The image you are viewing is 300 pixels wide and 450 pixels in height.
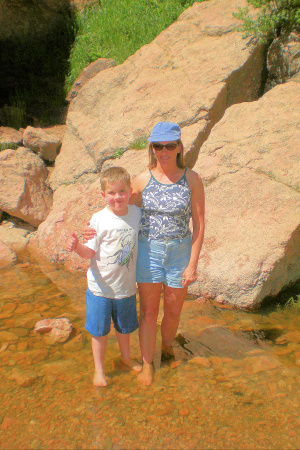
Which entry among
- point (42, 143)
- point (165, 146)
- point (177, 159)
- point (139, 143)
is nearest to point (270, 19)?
point (139, 143)

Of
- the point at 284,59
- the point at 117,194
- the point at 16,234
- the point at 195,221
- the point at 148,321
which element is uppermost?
the point at 284,59

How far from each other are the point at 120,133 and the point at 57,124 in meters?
3.19

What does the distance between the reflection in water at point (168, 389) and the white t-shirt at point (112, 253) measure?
753mm

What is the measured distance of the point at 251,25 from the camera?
6.02 meters

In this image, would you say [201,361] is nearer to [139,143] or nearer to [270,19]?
[139,143]

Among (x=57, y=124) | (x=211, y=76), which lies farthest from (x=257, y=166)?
(x=57, y=124)

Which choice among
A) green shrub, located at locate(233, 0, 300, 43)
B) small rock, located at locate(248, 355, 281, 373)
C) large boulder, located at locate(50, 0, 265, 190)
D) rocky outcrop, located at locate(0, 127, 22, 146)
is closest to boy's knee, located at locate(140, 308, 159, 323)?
small rock, located at locate(248, 355, 281, 373)

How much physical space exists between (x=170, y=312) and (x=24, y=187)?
12.9 feet

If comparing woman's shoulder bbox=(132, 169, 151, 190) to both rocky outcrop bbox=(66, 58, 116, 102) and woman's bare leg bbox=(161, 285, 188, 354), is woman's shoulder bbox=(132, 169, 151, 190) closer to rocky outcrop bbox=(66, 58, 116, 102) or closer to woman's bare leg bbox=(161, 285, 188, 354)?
woman's bare leg bbox=(161, 285, 188, 354)

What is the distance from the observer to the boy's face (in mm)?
2670

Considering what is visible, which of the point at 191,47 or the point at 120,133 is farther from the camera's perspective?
the point at 191,47

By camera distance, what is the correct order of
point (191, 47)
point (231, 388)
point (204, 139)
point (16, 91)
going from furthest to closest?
point (16, 91) < point (191, 47) < point (204, 139) < point (231, 388)

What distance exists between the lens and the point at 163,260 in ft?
9.43

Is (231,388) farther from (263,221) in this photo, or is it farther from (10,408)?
(263,221)
